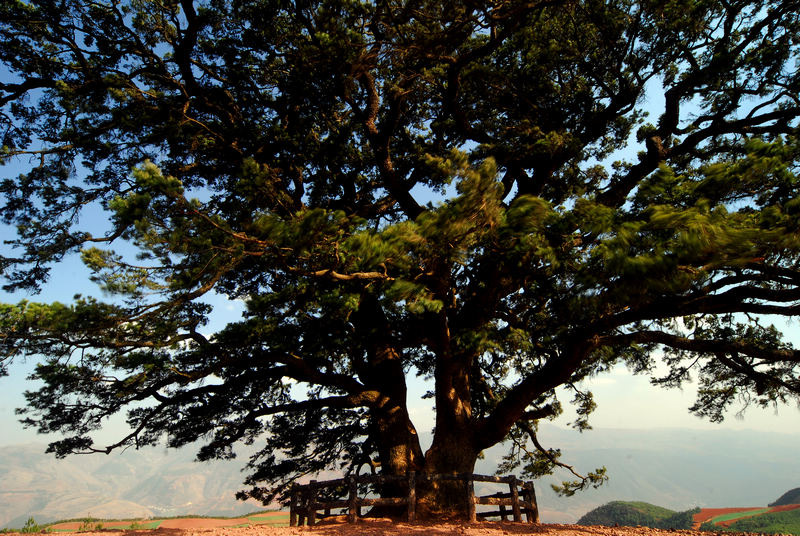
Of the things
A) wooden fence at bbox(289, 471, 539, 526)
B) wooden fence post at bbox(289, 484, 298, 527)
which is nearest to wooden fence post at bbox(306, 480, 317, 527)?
wooden fence at bbox(289, 471, 539, 526)

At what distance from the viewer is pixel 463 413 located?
8414 mm

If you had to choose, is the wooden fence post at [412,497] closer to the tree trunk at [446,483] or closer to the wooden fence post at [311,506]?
the tree trunk at [446,483]

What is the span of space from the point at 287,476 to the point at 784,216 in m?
10.5

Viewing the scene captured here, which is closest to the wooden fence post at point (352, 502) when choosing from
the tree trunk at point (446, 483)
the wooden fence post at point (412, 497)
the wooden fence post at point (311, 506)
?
the wooden fence post at point (311, 506)

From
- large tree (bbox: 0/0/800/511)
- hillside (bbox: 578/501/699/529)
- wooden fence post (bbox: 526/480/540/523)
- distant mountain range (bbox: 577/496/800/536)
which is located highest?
large tree (bbox: 0/0/800/511)

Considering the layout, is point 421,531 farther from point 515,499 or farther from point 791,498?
point 791,498

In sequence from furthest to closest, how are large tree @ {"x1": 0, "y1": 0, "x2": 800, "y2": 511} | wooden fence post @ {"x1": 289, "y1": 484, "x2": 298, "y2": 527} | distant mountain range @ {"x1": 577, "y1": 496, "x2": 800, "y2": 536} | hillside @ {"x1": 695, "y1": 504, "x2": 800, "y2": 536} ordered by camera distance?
hillside @ {"x1": 695, "y1": 504, "x2": 800, "y2": 536} < distant mountain range @ {"x1": 577, "y1": 496, "x2": 800, "y2": 536} < wooden fence post @ {"x1": 289, "y1": 484, "x2": 298, "y2": 527} < large tree @ {"x1": 0, "y1": 0, "x2": 800, "y2": 511}

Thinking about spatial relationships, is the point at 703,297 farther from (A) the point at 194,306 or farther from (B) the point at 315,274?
(A) the point at 194,306

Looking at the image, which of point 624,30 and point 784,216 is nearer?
point 784,216

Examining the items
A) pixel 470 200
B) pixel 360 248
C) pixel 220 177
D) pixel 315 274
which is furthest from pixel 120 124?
pixel 470 200

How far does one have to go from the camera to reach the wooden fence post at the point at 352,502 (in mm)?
6924

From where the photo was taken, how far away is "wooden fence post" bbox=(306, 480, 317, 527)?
7245 mm

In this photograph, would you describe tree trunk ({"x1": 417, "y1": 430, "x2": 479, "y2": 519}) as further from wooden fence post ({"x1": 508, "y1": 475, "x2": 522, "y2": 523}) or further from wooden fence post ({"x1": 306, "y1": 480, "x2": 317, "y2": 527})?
wooden fence post ({"x1": 306, "y1": 480, "x2": 317, "y2": 527})

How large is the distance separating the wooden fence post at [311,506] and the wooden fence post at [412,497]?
163 centimetres
